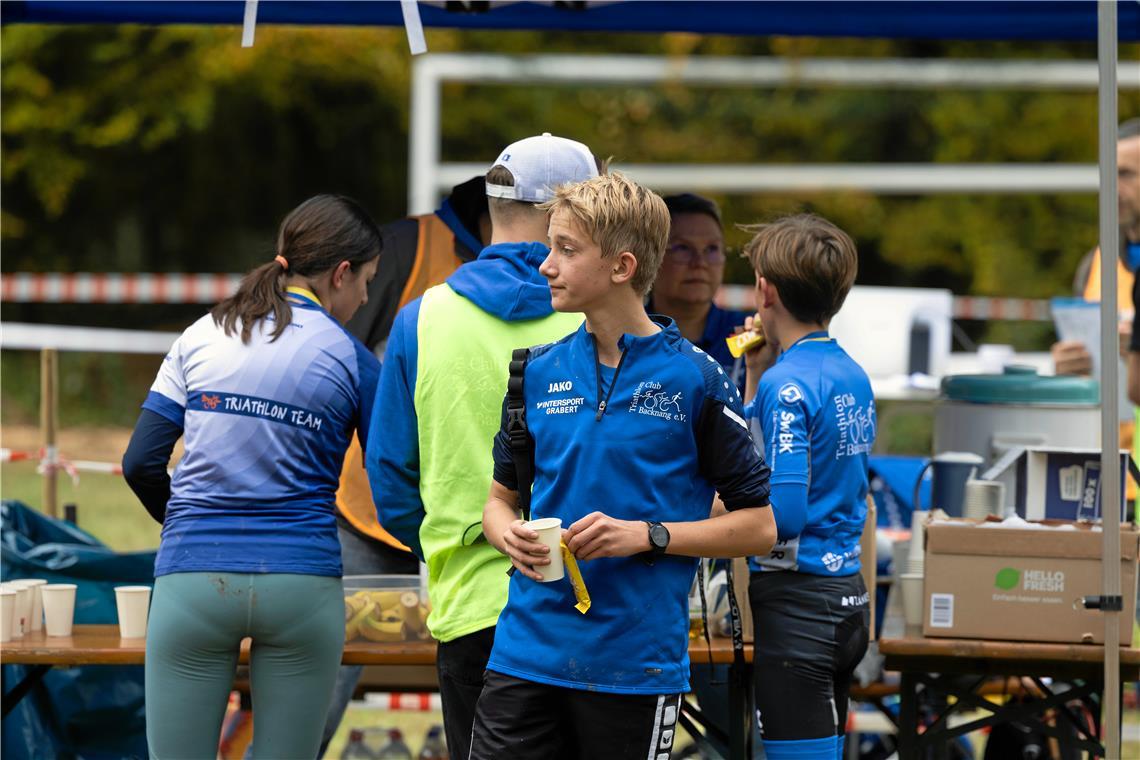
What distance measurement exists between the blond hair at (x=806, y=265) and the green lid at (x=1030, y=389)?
1568mm

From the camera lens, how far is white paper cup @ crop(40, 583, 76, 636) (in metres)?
4.02

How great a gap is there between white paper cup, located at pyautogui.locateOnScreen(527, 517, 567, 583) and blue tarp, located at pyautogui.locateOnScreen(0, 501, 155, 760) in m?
2.25

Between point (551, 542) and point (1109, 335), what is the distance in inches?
60.3

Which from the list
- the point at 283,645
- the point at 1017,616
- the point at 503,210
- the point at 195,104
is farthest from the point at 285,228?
the point at 195,104

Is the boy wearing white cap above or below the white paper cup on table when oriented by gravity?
above

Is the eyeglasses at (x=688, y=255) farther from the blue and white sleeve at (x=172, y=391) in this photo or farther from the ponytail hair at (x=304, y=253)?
the blue and white sleeve at (x=172, y=391)

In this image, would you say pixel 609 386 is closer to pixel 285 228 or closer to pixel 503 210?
pixel 503 210

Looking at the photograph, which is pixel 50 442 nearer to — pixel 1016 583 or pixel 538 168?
pixel 538 168

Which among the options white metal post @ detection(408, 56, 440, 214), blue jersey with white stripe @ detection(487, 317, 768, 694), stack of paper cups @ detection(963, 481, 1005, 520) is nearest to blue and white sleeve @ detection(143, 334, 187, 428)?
blue jersey with white stripe @ detection(487, 317, 768, 694)

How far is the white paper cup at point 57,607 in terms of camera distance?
4.02 metres

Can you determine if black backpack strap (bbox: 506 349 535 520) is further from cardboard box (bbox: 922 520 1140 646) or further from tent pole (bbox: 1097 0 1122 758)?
cardboard box (bbox: 922 520 1140 646)

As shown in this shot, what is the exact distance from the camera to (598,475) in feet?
8.48

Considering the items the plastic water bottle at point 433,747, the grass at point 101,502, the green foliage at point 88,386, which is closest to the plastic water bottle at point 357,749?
the plastic water bottle at point 433,747

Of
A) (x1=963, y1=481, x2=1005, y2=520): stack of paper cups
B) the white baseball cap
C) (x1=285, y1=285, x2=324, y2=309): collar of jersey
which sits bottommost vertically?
(x1=963, y1=481, x2=1005, y2=520): stack of paper cups
